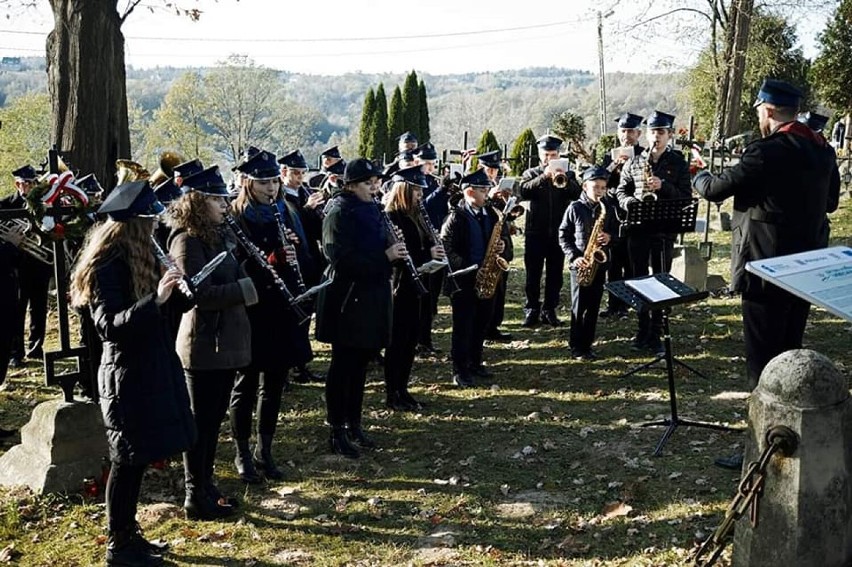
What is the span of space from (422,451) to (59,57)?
8369 millimetres

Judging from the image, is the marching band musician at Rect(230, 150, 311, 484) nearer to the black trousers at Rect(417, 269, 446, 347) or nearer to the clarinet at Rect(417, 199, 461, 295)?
the clarinet at Rect(417, 199, 461, 295)

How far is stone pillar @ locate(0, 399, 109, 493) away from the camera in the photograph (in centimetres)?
595

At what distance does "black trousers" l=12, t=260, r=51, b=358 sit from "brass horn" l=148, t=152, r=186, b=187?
231 cm

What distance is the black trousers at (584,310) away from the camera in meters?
9.23

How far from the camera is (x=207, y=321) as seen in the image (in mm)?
5359

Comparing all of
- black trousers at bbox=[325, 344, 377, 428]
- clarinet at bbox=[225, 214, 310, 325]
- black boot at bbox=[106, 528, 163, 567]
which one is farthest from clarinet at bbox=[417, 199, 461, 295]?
black boot at bbox=[106, 528, 163, 567]

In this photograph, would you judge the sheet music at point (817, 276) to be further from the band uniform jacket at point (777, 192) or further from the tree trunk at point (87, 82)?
the tree trunk at point (87, 82)

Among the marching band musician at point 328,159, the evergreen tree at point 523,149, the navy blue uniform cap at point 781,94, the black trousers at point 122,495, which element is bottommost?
the black trousers at point 122,495

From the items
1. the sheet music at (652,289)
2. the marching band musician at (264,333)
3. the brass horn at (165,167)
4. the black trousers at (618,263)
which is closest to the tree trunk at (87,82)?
the brass horn at (165,167)

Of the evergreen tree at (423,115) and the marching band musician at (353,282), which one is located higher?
the evergreen tree at (423,115)

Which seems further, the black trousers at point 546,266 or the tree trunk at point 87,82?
the tree trunk at point 87,82

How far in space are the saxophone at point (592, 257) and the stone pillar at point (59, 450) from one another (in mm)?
5143

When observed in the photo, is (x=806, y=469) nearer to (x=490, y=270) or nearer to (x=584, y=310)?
(x=490, y=270)

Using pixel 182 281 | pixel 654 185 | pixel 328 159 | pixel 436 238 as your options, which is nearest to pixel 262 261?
pixel 182 281
